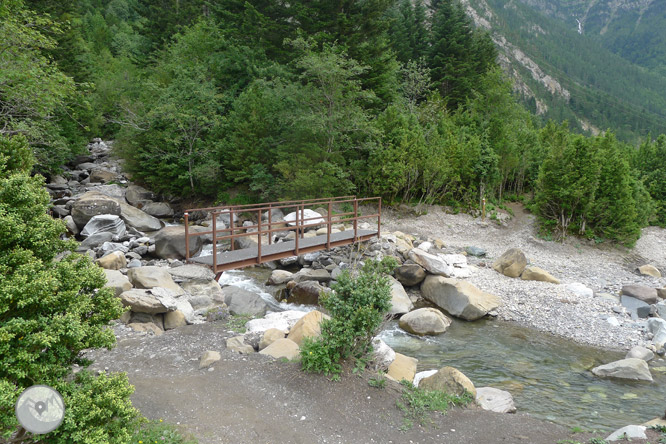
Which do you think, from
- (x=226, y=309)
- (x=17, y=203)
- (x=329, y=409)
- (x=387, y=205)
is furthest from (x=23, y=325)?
(x=387, y=205)

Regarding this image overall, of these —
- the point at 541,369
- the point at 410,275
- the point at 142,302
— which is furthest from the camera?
the point at 410,275

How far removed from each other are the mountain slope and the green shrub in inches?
3350

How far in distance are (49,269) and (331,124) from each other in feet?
59.5

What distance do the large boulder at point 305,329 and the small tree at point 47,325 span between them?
4157mm

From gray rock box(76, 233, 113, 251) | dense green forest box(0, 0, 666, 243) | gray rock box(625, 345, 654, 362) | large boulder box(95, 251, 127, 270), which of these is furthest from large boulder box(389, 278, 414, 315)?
gray rock box(76, 233, 113, 251)

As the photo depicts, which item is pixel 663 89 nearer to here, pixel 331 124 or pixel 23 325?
pixel 331 124

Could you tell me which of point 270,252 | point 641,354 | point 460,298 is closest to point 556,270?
point 460,298

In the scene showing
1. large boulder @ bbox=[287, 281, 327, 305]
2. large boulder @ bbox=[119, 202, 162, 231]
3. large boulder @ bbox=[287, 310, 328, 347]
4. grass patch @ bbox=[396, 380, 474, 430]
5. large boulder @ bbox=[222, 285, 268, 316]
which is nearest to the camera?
grass patch @ bbox=[396, 380, 474, 430]

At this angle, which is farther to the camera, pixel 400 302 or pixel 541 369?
pixel 400 302

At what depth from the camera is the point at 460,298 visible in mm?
12422

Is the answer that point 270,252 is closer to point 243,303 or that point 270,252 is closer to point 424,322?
point 243,303

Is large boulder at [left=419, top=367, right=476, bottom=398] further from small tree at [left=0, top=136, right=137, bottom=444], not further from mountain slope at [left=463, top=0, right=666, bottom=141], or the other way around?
mountain slope at [left=463, top=0, right=666, bottom=141]

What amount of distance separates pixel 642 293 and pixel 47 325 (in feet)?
50.9

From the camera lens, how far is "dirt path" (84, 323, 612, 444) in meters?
5.35
